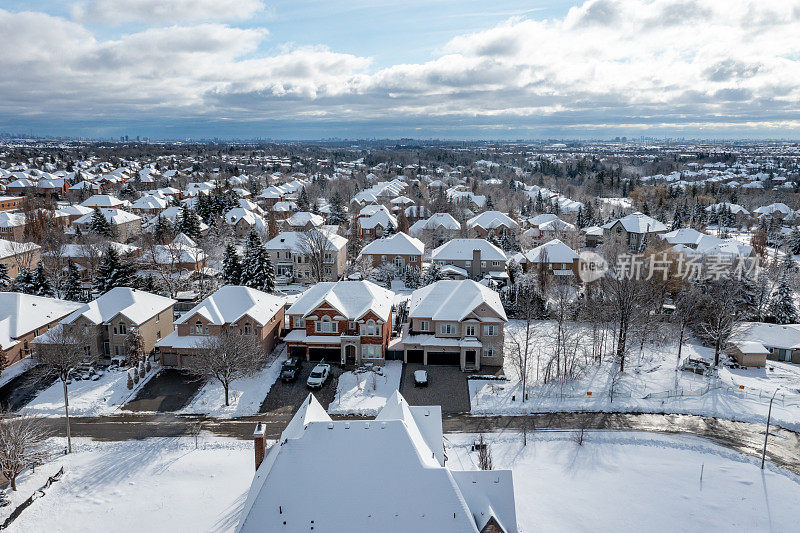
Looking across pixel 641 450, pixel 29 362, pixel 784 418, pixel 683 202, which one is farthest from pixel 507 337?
pixel 683 202

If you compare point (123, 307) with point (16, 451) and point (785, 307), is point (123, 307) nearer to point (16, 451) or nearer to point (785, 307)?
point (16, 451)

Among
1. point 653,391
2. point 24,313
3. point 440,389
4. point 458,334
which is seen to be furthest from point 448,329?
point 24,313

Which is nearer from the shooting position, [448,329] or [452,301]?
[448,329]

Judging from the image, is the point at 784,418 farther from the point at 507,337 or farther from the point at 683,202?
the point at 683,202

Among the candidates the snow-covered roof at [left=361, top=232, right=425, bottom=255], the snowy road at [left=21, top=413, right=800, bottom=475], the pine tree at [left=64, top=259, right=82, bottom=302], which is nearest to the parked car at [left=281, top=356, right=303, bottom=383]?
the snowy road at [left=21, top=413, right=800, bottom=475]

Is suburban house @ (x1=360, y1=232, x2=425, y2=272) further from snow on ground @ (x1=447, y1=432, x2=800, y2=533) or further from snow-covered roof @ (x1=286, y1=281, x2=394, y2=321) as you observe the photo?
snow on ground @ (x1=447, y1=432, x2=800, y2=533)

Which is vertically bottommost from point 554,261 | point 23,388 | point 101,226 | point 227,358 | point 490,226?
point 23,388

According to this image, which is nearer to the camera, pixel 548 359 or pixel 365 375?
pixel 365 375
